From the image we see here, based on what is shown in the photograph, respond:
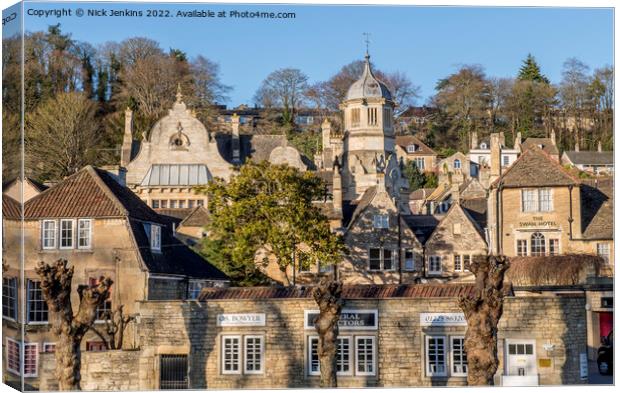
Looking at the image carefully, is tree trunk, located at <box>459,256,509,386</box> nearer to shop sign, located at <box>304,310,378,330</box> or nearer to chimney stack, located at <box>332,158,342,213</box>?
shop sign, located at <box>304,310,378,330</box>

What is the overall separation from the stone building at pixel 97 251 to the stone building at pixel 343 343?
1.74 m

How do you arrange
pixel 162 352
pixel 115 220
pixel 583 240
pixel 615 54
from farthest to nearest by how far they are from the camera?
pixel 583 240
pixel 115 220
pixel 162 352
pixel 615 54

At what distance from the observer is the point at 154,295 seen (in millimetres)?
38594

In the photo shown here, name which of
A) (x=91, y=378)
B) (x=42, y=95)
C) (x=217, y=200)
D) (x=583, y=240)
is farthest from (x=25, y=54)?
(x=583, y=240)

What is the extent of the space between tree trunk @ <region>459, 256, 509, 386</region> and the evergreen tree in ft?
21.8

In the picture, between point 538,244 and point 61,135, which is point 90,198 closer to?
point 61,135

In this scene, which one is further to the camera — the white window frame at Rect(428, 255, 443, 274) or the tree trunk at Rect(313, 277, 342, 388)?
the white window frame at Rect(428, 255, 443, 274)

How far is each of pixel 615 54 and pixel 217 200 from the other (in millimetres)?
14525

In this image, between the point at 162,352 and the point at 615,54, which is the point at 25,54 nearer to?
the point at 162,352

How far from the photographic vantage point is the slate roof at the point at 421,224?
45.4 m

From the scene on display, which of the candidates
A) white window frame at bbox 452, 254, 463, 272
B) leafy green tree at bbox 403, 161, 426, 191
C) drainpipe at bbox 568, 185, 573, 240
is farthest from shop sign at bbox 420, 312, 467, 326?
leafy green tree at bbox 403, 161, 426, 191

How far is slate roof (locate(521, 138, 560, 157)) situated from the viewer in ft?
135

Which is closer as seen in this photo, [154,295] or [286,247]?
[154,295]

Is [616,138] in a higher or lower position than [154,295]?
higher
